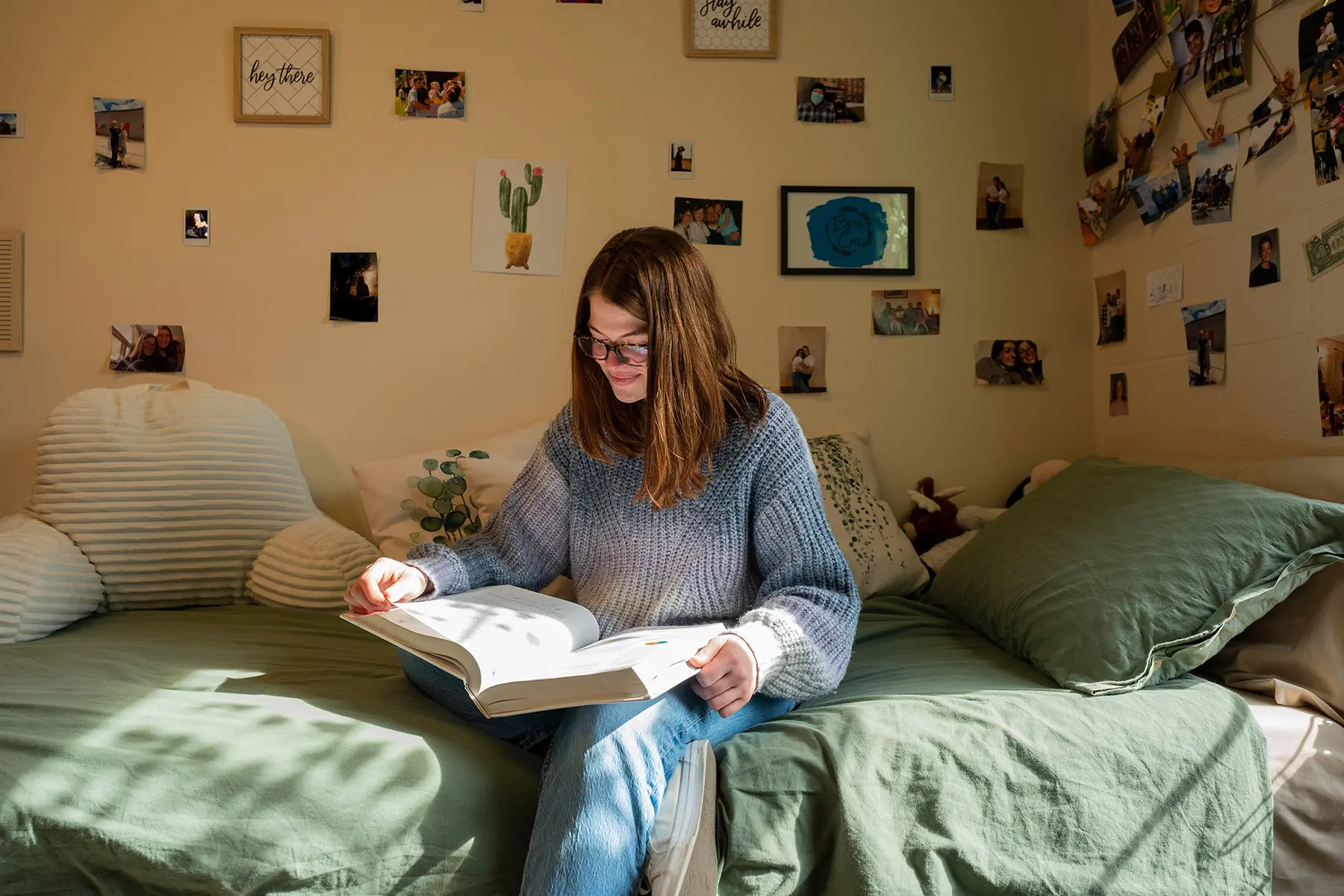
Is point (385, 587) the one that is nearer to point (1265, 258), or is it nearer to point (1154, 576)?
point (1154, 576)

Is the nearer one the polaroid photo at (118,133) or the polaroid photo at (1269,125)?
the polaroid photo at (1269,125)

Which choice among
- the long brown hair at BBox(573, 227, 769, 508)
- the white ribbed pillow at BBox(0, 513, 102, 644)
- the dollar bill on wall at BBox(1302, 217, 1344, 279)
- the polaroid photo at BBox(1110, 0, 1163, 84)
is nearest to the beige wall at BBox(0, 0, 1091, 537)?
the polaroid photo at BBox(1110, 0, 1163, 84)

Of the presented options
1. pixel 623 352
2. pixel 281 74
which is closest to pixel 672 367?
pixel 623 352

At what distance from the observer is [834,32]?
7.18ft

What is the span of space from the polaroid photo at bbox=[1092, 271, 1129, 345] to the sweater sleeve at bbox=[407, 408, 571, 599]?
1.39 m

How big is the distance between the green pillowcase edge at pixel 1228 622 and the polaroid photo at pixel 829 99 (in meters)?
1.38

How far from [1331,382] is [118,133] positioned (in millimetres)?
2464

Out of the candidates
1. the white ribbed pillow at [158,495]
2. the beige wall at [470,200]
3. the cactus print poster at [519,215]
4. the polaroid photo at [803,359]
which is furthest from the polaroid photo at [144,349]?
the polaroid photo at [803,359]

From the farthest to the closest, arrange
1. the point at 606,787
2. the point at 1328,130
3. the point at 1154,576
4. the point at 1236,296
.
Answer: the point at 1236,296 < the point at 1328,130 < the point at 1154,576 < the point at 606,787

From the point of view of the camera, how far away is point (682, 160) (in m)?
2.17

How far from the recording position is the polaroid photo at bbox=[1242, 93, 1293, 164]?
160 cm

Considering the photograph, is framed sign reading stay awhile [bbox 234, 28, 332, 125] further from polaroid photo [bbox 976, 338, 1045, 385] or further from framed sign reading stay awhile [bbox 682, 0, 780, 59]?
polaroid photo [bbox 976, 338, 1045, 385]

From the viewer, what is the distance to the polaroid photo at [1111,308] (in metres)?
2.12

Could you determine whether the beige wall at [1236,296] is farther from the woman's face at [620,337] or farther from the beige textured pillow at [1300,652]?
the woman's face at [620,337]
